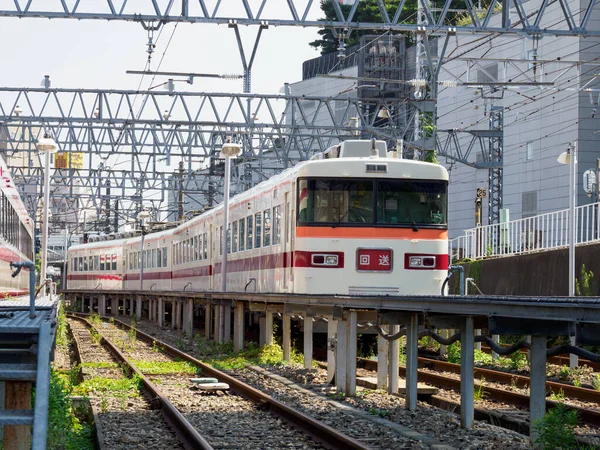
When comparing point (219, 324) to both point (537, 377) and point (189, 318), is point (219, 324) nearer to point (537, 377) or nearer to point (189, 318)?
point (189, 318)

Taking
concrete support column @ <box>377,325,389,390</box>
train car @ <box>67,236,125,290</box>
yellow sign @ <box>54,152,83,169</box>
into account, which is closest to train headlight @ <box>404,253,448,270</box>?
concrete support column @ <box>377,325,389,390</box>

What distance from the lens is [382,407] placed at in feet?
40.1

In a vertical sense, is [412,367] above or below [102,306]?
above

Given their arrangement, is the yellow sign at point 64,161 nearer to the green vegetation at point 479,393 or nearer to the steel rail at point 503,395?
the steel rail at point 503,395

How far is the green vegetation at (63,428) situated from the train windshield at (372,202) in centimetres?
654

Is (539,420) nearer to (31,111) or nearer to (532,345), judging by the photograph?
(532,345)

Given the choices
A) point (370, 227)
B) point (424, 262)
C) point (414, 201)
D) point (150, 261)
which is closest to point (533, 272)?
point (424, 262)

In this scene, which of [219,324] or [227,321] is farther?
[219,324]

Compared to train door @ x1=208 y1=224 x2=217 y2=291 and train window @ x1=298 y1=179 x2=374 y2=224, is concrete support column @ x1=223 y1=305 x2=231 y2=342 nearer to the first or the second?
train door @ x1=208 y1=224 x2=217 y2=291

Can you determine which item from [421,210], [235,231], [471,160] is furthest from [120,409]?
[471,160]

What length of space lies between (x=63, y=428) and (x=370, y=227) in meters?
8.04

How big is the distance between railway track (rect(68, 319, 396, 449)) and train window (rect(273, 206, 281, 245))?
9.78 feet

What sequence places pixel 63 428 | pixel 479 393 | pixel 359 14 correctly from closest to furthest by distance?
pixel 63 428, pixel 479 393, pixel 359 14

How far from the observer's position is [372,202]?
17297 millimetres
